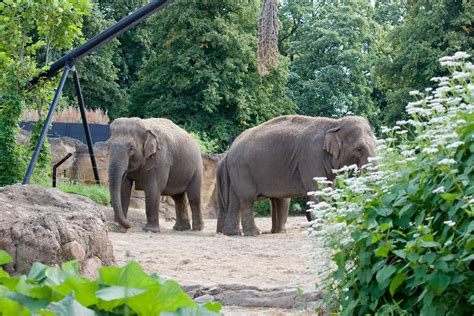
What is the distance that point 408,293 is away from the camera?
16.2ft

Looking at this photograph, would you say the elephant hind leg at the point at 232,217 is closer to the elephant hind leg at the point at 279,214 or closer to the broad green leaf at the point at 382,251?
the elephant hind leg at the point at 279,214

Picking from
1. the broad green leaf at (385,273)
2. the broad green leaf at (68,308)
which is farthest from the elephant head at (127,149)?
the broad green leaf at (68,308)

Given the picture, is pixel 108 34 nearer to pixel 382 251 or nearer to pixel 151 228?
pixel 151 228

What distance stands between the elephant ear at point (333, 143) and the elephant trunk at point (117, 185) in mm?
3715

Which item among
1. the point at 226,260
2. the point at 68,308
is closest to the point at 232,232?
the point at 226,260

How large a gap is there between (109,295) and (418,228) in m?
2.72

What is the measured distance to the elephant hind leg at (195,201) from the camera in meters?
19.7

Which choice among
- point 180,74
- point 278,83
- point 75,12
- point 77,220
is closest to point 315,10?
point 278,83

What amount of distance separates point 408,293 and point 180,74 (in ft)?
110

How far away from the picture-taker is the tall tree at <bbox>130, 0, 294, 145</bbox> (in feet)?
124

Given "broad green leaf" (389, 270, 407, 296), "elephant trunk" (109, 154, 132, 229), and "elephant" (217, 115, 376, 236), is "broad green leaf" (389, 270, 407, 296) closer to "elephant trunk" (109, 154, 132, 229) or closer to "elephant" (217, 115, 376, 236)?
"elephant trunk" (109, 154, 132, 229)

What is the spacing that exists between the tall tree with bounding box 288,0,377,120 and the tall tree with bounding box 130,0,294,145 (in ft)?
14.9

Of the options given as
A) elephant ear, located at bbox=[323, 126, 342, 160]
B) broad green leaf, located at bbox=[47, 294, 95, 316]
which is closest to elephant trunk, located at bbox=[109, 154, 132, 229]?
elephant ear, located at bbox=[323, 126, 342, 160]

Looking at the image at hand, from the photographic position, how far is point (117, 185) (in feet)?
56.1
